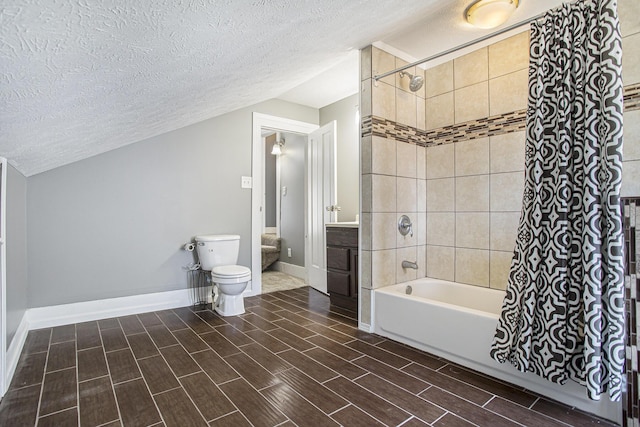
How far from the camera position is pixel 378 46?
2520mm

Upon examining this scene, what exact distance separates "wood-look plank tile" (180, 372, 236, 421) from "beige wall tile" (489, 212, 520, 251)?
2.09 metres

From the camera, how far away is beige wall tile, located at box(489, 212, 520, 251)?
92.7 inches

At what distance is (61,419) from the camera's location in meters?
1.43

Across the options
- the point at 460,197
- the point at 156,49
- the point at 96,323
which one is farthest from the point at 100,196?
the point at 460,197

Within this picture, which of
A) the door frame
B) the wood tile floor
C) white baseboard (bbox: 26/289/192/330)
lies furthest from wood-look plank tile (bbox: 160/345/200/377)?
the door frame

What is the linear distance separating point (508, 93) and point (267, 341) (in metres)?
2.52

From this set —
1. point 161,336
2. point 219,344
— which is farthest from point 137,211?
point 219,344

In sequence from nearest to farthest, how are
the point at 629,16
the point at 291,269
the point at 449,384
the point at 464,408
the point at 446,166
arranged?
the point at 464,408 → the point at 629,16 → the point at 449,384 → the point at 446,166 → the point at 291,269

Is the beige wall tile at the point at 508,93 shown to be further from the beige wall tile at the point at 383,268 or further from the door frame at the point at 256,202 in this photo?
the door frame at the point at 256,202

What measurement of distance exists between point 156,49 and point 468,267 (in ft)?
8.29

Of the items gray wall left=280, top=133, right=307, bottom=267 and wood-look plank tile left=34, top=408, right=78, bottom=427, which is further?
gray wall left=280, top=133, right=307, bottom=267

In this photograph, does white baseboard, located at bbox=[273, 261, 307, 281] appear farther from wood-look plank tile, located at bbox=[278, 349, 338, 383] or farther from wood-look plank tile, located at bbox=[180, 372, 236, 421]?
wood-look plank tile, located at bbox=[180, 372, 236, 421]

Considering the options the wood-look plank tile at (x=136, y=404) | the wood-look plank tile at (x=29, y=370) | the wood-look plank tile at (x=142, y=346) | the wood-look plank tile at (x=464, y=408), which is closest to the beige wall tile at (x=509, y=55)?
the wood-look plank tile at (x=464, y=408)

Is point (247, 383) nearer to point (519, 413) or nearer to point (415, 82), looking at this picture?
point (519, 413)
